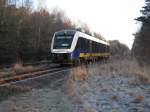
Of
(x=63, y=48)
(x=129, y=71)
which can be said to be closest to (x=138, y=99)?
(x=129, y=71)

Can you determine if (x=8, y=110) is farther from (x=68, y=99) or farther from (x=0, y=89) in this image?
(x=0, y=89)

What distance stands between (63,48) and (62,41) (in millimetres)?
950

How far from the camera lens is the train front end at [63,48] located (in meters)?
30.0

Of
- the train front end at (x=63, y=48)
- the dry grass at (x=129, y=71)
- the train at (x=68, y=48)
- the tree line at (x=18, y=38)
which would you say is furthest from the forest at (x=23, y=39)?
the dry grass at (x=129, y=71)

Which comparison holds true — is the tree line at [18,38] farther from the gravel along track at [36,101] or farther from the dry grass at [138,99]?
the dry grass at [138,99]

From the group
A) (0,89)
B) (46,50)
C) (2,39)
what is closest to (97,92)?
(0,89)

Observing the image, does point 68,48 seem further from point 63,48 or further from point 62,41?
point 62,41

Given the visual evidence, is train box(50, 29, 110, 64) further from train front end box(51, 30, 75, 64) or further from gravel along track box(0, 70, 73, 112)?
gravel along track box(0, 70, 73, 112)

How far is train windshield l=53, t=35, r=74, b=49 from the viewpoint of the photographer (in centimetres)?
3072

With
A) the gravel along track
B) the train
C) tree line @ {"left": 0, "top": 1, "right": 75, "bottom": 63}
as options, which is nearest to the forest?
tree line @ {"left": 0, "top": 1, "right": 75, "bottom": 63}

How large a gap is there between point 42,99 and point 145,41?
33684mm

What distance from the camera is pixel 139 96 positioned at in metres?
10.5

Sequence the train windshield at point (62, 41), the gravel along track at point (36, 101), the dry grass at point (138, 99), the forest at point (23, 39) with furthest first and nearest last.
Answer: the forest at point (23, 39), the train windshield at point (62, 41), the dry grass at point (138, 99), the gravel along track at point (36, 101)

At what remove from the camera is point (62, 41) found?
1231 inches
